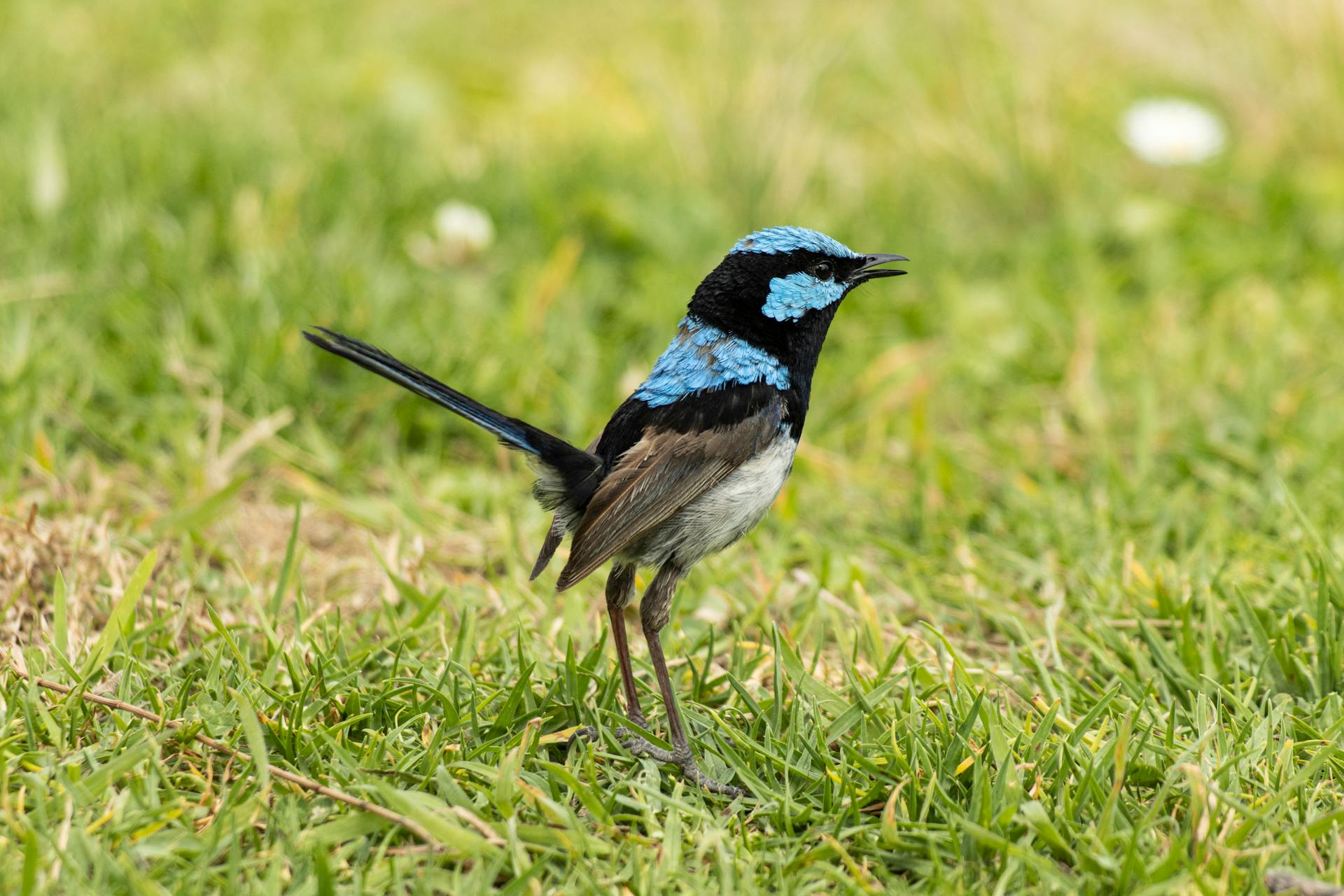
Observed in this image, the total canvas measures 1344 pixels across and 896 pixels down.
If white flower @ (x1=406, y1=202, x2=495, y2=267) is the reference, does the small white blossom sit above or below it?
above

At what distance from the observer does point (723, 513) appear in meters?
3.33

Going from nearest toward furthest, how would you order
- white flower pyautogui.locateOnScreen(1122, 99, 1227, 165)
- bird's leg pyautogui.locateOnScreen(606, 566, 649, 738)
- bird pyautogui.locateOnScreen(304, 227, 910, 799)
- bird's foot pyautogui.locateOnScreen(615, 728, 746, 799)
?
bird's foot pyautogui.locateOnScreen(615, 728, 746, 799) → bird pyautogui.locateOnScreen(304, 227, 910, 799) → bird's leg pyautogui.locateOnScreen(606, 566, 649, 738) → white flower pyautogui.locateOnScreen(1122, 99, 1227, 165)

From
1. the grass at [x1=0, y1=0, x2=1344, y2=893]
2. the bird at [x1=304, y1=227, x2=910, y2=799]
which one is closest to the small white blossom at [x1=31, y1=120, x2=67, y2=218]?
the grass at [x1=0, y1=0, x2=1344, y2=893]

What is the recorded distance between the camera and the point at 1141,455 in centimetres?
499

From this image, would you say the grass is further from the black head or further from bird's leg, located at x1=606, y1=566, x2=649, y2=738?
the black head

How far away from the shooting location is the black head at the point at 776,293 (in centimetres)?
345

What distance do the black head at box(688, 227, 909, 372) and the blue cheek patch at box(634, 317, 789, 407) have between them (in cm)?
3

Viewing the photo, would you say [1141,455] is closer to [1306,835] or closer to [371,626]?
[1306,835]

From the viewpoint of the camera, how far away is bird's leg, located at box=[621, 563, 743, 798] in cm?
318

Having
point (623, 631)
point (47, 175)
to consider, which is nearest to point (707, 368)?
point (623, 631)

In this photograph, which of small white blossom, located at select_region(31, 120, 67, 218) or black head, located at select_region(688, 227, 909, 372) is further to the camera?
small white blossom, located at select_region(31, 120, 67, 218)

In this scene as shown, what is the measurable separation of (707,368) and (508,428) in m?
0.52

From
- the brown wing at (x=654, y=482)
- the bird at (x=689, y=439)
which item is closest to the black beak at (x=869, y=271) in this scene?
the bird at (x=689, y=439)

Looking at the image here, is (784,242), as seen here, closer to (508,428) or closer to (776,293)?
(776,293)
